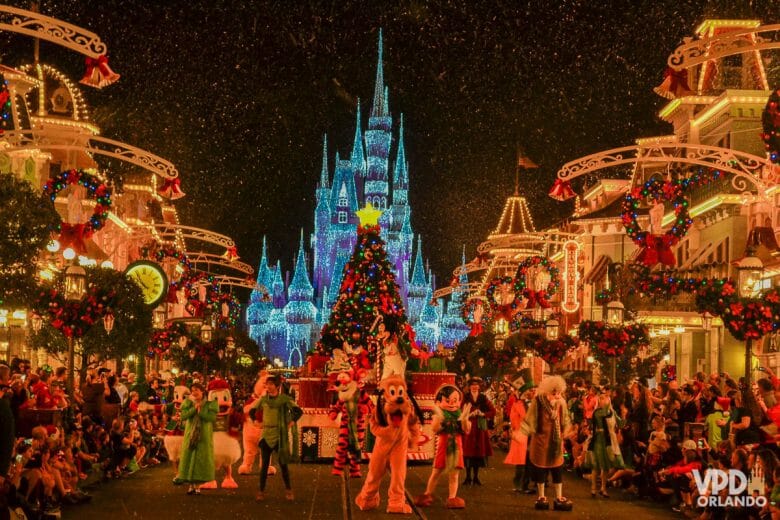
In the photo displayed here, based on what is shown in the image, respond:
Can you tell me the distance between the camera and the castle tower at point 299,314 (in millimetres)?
135250

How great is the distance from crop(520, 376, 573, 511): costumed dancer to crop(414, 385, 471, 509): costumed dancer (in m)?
0.93

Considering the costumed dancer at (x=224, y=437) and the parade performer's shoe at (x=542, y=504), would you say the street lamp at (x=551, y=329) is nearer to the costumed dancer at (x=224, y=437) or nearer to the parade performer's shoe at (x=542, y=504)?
the costumed dancer at (x=224, y=437)

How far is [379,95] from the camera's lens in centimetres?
14700

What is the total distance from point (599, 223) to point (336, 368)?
33.9 meters

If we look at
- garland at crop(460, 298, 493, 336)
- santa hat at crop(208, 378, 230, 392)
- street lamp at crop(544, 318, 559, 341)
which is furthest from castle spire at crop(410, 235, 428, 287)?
santa hat at crop(208, 378, 230, 392)

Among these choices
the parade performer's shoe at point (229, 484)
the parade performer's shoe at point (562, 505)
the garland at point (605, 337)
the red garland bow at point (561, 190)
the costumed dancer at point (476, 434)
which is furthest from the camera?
the garland at point (605, 337)

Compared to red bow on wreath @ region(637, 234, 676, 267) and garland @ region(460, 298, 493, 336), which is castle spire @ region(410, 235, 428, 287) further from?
red bow on wreath @ region(637, 234, 676, 267)

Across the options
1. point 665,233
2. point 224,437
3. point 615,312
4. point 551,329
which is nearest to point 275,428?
point 224,437

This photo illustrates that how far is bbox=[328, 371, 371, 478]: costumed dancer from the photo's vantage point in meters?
20.6

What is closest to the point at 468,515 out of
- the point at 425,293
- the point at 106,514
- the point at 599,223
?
the point at 106,514

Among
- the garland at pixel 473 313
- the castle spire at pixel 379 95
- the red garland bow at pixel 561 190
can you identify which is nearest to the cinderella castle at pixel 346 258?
the castle spire at pixel 379 95

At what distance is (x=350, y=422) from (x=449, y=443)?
533 cm

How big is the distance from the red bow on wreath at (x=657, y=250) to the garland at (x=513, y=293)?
75.3 feet

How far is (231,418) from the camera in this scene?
19.9m
